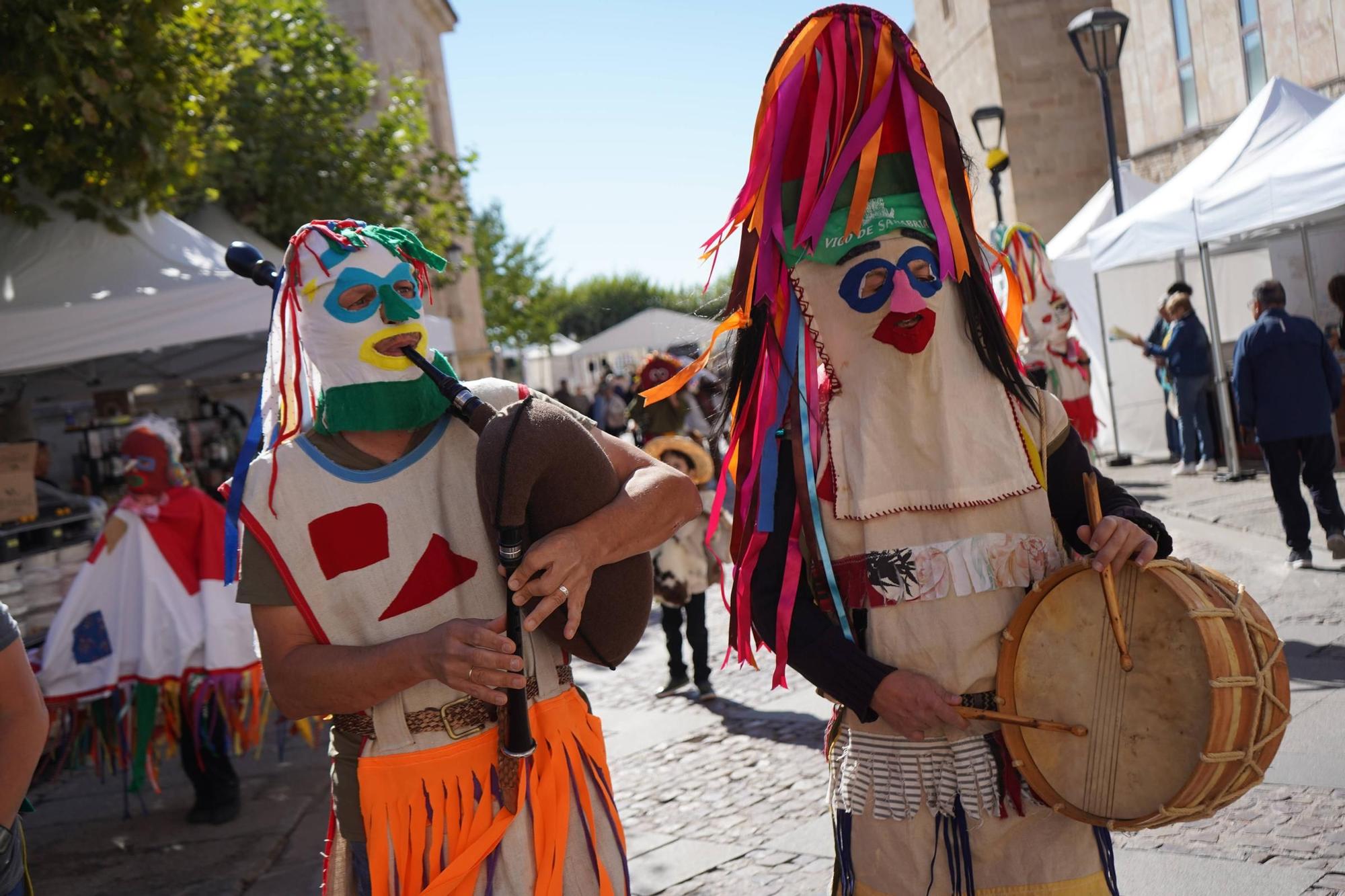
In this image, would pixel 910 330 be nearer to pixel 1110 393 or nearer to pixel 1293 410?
pixel 1293 410

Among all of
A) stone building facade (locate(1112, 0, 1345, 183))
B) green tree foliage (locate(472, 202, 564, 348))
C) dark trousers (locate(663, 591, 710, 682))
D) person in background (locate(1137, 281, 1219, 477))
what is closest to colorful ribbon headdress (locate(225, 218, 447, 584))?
dark trousers (locate(663, 591, 710, 682))

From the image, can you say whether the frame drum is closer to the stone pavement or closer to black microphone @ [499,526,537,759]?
black microphone @ [499,526,537,759]

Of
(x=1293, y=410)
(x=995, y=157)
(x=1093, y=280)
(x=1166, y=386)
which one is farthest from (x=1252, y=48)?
(x=1293, y=410)

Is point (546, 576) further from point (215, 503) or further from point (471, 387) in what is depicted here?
point (215, 503)

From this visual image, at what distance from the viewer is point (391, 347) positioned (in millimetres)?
2350

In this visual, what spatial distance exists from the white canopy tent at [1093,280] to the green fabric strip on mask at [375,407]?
1264cm

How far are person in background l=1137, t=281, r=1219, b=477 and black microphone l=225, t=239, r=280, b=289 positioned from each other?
35.0 ft

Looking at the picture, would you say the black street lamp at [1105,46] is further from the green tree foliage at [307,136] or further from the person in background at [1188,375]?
the green tree foliage at [307,136]

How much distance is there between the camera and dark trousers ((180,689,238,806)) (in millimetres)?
5504

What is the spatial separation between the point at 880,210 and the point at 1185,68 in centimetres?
1642

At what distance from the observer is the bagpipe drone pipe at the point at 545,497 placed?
6.57 feet

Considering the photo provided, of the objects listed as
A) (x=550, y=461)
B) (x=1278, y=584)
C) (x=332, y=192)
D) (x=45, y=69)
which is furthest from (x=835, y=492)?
(x=332, y=192)

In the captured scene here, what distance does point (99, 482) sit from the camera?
946 cm

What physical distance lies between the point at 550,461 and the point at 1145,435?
43.9ft
